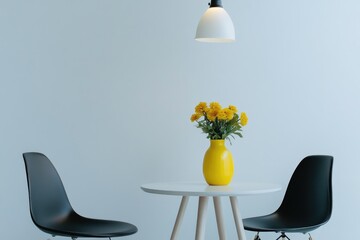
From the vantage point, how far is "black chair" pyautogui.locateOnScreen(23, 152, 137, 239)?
137 inches

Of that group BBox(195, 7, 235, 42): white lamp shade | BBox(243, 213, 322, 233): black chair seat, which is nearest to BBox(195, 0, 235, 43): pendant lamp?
BBox(195, 7, 235, 42): white lamp shade

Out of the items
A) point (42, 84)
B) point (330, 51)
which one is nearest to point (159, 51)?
point (42, 84)

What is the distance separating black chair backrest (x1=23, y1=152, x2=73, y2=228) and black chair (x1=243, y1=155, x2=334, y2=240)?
1230 millimetres

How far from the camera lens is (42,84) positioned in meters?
4.65

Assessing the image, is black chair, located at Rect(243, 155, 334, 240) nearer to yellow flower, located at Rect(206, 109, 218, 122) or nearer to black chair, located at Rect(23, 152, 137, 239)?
yellow flower, located at Rect(206, 109, 218, 122)

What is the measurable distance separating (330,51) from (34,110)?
2.38m

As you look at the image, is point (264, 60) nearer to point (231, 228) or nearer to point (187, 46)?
point (187, 46)

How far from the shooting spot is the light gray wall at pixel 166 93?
4.64 meters

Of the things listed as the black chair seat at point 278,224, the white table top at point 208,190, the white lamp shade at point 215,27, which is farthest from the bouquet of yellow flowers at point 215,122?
the black chair seat at point 278,224

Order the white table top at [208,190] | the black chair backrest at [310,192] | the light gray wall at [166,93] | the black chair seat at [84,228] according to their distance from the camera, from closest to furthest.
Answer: the white table top at [208,190] < the black chair seat at [84,228] < the black chair backrest at [310,192] < the light gray wall at [166,93]

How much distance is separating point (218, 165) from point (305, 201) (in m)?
0.86

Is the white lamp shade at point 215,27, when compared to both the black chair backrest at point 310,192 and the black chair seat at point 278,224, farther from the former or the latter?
the black chair seat at point 278,224

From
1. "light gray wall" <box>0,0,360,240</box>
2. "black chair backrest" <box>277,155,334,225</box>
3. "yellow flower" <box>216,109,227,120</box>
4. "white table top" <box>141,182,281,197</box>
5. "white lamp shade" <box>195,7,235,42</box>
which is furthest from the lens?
"light gray wall" <box>0,0,360,240</box>

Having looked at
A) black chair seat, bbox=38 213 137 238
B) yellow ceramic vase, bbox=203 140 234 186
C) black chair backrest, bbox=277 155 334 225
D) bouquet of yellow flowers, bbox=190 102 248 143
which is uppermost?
bouquet of yellow flowers, bbox=190 102 248 143
